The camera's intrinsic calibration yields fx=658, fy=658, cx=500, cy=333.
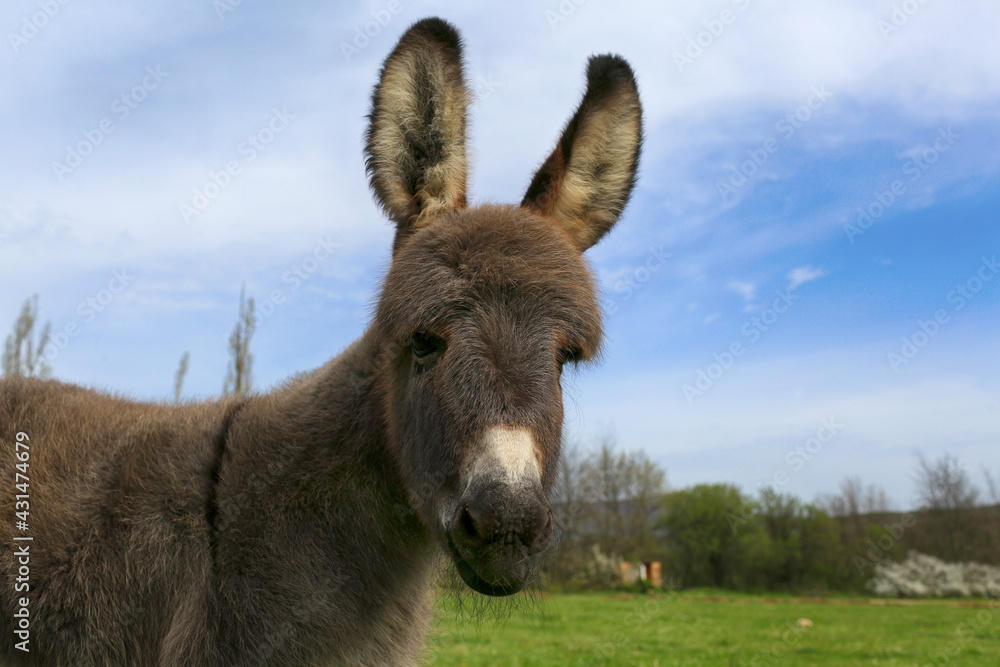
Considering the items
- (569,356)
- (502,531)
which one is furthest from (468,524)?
(569,356)

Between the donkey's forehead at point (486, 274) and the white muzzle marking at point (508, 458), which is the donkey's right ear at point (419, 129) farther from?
the white muzzle marking at point (508, 458)

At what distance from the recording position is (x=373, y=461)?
9.26 feet

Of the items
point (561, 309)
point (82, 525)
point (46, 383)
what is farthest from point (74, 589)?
point (561, 309)

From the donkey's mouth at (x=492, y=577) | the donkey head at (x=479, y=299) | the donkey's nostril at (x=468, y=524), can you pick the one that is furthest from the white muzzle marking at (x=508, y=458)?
the donkey's mouth at (x=492, y=577)

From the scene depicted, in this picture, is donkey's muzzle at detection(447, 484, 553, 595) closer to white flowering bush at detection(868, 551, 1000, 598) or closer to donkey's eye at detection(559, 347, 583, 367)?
donkey's eye at detection(559, 347, 583, 367)

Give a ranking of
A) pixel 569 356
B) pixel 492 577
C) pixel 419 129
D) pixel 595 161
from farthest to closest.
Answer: pixel 595 161
pixel 419 129
pixel 569 356
pixel 492 577

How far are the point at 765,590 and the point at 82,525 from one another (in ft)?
140

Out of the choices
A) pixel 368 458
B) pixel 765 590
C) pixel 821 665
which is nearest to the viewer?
pixel 368 458

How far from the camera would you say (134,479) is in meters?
3.01

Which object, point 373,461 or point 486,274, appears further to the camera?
point 373,461

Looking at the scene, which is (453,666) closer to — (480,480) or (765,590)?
(480,480)

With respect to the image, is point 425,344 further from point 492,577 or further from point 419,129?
point 419,129

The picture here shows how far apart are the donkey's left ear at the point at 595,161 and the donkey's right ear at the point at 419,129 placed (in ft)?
1.44

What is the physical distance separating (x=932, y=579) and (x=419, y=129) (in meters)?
44.7
